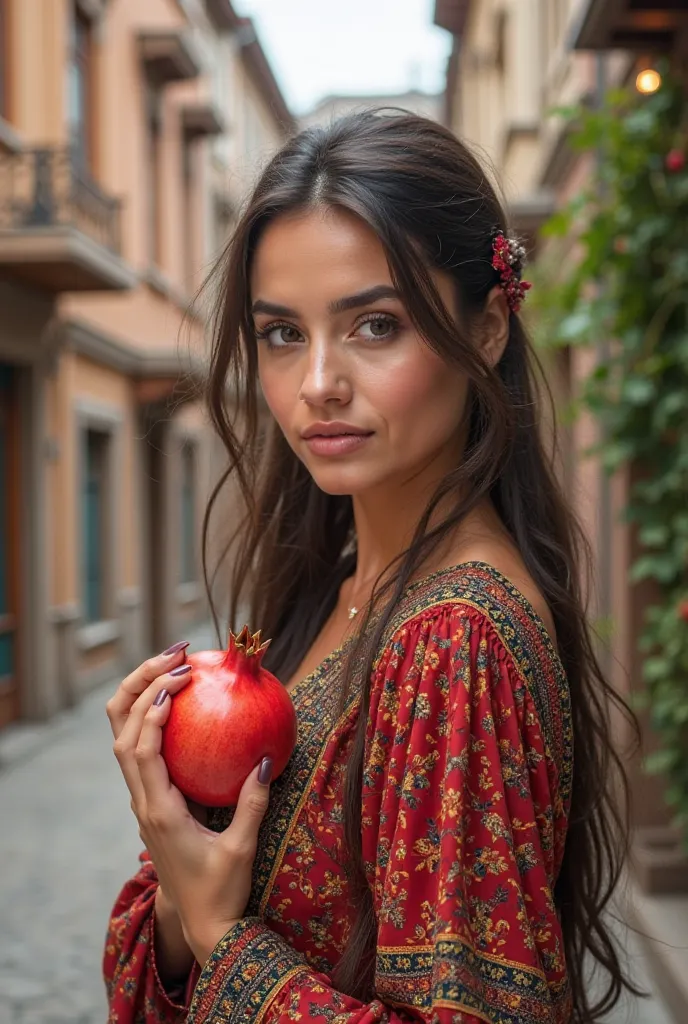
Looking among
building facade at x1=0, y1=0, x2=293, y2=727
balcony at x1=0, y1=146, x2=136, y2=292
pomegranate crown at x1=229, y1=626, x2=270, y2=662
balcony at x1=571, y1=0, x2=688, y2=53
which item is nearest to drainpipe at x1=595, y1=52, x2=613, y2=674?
balcony at x1=571, y1=0, x2=688, y2=53

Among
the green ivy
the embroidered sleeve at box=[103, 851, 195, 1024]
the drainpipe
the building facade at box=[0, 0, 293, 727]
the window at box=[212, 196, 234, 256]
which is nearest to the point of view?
the embroidered sleeve at box=[103, 851, 195, 1024]

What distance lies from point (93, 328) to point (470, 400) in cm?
1026

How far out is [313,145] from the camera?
1.45 meters

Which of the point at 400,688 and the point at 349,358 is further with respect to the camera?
the point at 349,358

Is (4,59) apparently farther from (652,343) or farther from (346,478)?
(346,478)

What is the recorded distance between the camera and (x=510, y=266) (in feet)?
4.88

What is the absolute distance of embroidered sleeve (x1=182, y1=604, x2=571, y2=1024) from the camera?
3.66ft

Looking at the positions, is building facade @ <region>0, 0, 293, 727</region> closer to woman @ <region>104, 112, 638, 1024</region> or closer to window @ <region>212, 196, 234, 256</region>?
window @ <region>212, 196, 234, 256</region>

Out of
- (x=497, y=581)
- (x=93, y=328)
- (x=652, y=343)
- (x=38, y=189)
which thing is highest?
(x=38, y=189)

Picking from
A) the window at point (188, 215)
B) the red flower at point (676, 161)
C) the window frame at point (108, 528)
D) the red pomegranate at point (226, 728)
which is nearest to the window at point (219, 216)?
the window at point (188, 215)

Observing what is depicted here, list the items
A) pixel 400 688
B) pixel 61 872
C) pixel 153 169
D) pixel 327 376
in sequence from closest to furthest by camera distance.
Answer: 1. pixel 400 688
2. pixel 327 376
3. pixel 61 872
4. pixel 153 169

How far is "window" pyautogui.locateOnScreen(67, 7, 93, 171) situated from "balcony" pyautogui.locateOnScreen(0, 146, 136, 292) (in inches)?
80.8

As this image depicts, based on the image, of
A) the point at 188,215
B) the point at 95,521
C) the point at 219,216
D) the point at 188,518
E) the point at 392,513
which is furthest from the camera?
the point at 219,216

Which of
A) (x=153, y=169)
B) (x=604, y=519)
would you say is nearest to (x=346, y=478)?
(x=604, y=519)
